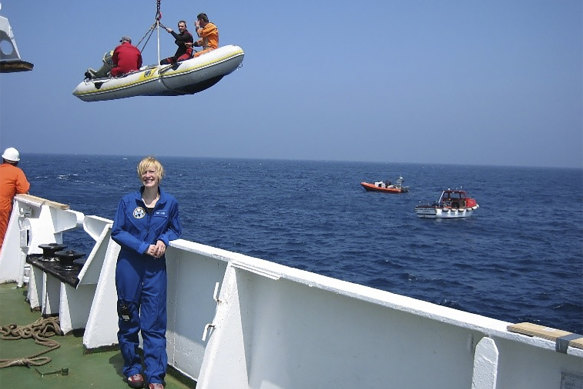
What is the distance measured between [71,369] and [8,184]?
124 inches

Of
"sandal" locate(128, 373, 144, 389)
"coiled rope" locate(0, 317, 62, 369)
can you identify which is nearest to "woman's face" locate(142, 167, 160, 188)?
"sandal" locate(128, 373, 144, 389)

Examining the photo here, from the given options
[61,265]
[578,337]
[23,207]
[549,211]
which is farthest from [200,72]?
[549,211]

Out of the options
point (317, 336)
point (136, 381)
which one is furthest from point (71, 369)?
point (317, 336)

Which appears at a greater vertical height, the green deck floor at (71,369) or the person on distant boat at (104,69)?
the person on distant boat at (104,69)

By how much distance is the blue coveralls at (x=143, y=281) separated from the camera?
3297mm

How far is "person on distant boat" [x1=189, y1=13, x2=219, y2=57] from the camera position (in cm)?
1137

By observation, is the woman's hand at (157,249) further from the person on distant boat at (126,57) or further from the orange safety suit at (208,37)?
the person on distant boat at (126,57)

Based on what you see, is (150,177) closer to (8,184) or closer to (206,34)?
(8,184)

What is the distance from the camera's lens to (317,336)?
9.45 feet

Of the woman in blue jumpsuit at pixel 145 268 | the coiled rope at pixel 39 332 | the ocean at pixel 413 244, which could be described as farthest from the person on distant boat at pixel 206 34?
the ocean at pixel 413 244

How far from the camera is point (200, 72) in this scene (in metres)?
11.2

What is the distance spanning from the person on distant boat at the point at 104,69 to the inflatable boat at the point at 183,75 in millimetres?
822

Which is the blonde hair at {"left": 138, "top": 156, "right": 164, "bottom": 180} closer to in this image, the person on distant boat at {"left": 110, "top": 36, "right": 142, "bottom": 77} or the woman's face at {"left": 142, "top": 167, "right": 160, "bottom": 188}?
the woman's face at {"left": 142, "top": 167, "right": 160, "bottom": 188}

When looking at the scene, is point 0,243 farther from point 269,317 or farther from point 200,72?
point 200,72
